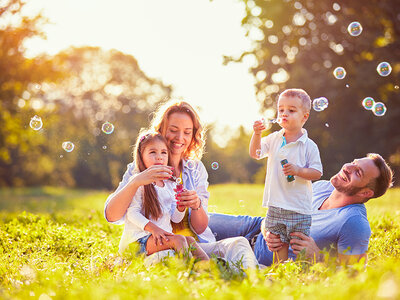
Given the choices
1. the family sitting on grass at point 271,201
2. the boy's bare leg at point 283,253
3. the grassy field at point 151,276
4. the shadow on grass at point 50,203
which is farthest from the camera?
the shadow on grass at point 50,203

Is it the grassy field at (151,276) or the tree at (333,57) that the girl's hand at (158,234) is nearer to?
the grassy field at (151,276)

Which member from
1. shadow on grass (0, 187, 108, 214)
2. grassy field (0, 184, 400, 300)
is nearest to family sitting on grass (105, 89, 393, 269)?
grassy field (0, 184, 400, 300)

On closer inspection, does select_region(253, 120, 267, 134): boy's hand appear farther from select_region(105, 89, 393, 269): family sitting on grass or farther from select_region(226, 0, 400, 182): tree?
select_region(226, 0, 400, 182): tree

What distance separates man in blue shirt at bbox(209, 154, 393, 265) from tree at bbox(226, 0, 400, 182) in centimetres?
686

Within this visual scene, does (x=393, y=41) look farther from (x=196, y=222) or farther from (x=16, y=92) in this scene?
(x=16, y=92)

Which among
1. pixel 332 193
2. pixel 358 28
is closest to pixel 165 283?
pixel 332 193

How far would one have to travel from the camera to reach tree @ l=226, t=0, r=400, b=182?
11367mm

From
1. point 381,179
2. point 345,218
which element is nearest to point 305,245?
point 345,218

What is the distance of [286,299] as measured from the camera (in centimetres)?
215

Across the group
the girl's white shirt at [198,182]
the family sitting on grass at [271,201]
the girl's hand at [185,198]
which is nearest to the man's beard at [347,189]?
the family sitting on grass at [271,201]

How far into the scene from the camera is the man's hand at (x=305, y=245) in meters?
3.55

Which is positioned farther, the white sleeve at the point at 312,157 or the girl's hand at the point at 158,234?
the white sleeve at the point at 312,157

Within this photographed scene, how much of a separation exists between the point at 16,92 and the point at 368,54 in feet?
37.3

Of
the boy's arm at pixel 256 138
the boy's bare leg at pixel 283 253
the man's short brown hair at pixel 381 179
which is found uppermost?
the boy's arm at pixel 256 138
